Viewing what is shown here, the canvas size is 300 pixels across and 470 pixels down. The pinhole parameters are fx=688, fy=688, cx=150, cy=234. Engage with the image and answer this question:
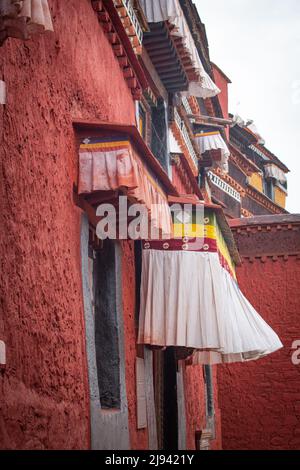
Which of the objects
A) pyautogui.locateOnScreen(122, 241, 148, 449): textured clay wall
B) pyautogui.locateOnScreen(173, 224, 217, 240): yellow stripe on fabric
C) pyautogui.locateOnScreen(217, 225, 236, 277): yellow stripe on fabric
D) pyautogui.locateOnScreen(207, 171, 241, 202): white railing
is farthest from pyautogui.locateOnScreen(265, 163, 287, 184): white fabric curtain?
pyautogui.locateOnScreen(122, 241, 148, 449): textured clay wall

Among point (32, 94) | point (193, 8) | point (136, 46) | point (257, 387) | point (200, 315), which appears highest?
point (193, 8)

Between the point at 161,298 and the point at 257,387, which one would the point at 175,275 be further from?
the point at 257,387

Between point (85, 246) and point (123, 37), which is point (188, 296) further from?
point (123, 37)

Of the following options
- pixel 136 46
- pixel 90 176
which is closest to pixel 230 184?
pixel 136 46

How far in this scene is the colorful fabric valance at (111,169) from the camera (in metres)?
5.66

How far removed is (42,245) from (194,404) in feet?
22.5

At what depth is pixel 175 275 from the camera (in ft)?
24.2

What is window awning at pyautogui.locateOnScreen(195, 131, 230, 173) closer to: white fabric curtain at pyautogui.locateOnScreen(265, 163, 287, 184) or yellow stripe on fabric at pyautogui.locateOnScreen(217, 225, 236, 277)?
yellow stripe on fabric at pyautogui.locateOnScreen(217, 225, 236, 277)

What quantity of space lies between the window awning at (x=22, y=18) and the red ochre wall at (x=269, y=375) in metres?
10.6

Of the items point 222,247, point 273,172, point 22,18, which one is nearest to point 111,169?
point 22,18

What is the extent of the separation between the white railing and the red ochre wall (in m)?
4.08

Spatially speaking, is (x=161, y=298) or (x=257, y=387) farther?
(x=257, y=387)

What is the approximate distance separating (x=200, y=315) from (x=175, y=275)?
1.76 ft

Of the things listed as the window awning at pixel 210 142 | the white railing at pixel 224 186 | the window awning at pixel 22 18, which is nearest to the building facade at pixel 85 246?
the window awning at pixel 22 18
